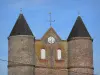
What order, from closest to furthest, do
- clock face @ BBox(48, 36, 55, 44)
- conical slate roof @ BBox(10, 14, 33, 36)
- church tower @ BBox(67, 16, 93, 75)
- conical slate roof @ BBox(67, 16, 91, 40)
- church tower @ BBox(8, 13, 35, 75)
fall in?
1. church tower @ BBox(8, 13, 35, 75)
2. church tower @ BBox(67, 16, 93, 75)
3. conical slate roof @ BBox(10, 14, 33, 36)
4. conical slate roof @ BBox(67, 16, 91, 40)
5. clock face @ BBox(48, 36, 55, 44)

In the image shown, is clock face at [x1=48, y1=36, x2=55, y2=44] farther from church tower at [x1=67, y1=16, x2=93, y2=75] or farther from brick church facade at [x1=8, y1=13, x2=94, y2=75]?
church tower at [x1=67, y1=16, x2=93, y2=75]

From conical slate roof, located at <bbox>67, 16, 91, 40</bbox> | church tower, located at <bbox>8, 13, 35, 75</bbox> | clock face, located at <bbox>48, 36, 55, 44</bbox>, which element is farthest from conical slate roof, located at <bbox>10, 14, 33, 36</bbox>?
conical slate roof, located at <bbox>67, 16, 91, 40</bbox>

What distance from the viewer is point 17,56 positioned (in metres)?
64.2

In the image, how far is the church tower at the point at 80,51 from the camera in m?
65.2

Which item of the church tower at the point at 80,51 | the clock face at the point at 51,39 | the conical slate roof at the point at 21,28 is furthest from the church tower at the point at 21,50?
the church tower at the point at 80,51

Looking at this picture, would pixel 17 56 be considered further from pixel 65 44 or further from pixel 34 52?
pixel 65 44

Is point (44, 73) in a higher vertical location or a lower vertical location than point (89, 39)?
lower

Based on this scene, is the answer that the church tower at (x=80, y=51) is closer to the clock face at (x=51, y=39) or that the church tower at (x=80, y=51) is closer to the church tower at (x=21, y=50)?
the clock face at (x=51, y=39)

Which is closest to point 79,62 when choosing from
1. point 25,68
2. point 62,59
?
point 62,59

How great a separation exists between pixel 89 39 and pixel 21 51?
9.09 metres

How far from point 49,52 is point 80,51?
435 cm

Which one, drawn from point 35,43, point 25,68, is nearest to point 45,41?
point 35,43

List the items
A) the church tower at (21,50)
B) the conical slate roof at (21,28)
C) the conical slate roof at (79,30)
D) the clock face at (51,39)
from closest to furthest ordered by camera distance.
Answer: the church tower at (21,50)
the conical slate roof at (21,28)
the conical slate roof at (79,30)
the clock face at (51,39)

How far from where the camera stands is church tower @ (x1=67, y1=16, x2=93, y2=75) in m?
65.2
